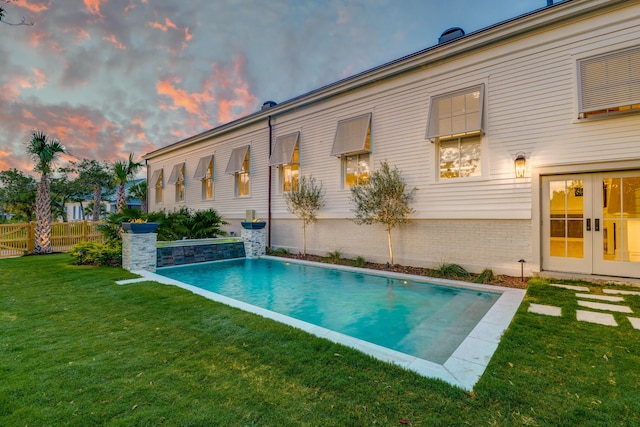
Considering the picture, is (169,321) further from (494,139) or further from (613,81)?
(613,81)

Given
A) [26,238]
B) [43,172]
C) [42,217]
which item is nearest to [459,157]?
[43,172]

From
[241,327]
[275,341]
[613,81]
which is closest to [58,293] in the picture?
[241,327]

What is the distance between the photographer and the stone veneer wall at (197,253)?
9094mm

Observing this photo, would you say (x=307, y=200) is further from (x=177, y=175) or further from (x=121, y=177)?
(x=177, y=175)

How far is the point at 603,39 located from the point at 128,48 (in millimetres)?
14198

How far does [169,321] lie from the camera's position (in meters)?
3.96

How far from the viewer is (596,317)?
3990 millimetres

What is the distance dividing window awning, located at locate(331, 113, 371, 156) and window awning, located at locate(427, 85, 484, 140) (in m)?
1.98

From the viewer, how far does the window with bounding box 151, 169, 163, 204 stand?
62.7 ft

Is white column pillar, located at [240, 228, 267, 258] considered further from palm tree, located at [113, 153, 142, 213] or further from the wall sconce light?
the wall sconce light

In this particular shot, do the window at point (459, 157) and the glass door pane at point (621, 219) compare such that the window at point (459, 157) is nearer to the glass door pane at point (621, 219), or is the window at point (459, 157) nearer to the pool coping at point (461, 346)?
the glass door pane at point (621, 219)

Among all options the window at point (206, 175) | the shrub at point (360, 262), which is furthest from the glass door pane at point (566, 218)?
the window at point (206, 175)

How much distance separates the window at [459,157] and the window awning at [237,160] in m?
8.48

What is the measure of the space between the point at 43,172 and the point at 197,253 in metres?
7.37
